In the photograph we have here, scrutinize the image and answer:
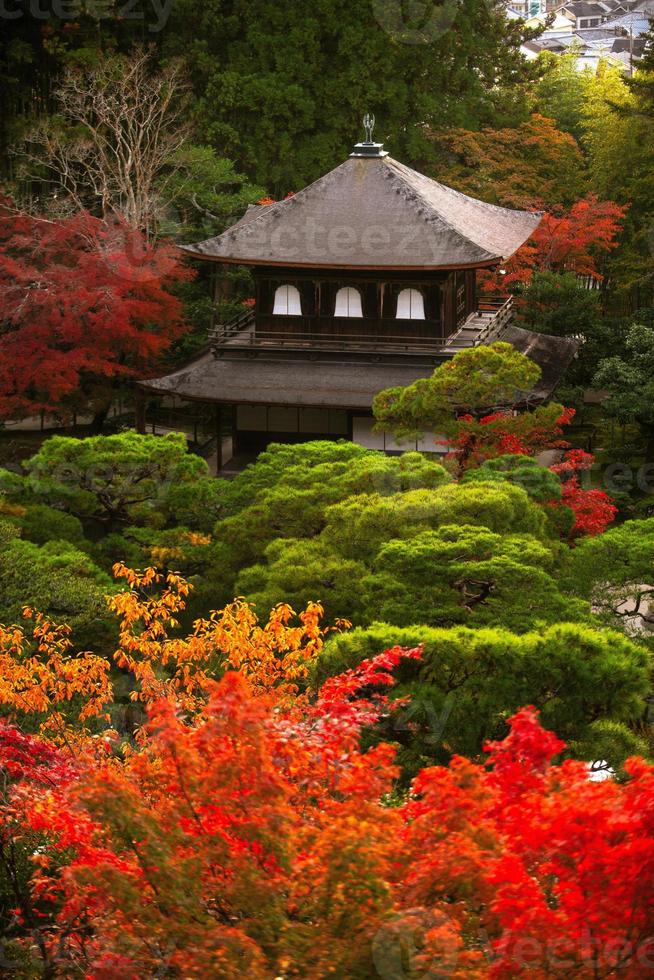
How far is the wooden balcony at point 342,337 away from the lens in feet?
99.9

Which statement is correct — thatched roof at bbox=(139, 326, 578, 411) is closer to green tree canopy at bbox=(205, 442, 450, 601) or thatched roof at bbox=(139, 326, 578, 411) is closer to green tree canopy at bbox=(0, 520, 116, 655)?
green tree canopy at bbox=(205, 442, 450, 601)

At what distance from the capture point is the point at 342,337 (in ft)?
102

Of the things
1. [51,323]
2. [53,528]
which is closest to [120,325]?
[51,323]

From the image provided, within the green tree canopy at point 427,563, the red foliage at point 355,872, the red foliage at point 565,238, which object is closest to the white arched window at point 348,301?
the red foliage at point 565,238

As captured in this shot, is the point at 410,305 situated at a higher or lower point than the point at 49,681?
higher

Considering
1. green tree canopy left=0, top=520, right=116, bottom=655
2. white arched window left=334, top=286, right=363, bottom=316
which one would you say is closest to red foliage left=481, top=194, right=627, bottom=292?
white arched window left=334, top=286, right=363, bottom=316

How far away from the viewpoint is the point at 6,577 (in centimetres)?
1877

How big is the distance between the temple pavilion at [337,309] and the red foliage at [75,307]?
5.19 ft

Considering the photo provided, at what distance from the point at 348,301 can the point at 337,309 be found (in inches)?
13.6

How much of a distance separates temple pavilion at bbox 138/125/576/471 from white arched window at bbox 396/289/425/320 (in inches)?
0.9

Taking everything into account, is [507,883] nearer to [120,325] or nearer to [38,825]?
[38,825]

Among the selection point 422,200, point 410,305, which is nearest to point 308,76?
point 422,200

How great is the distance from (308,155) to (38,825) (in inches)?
1436

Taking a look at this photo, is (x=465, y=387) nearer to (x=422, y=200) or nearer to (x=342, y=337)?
(x=342, y=337)
